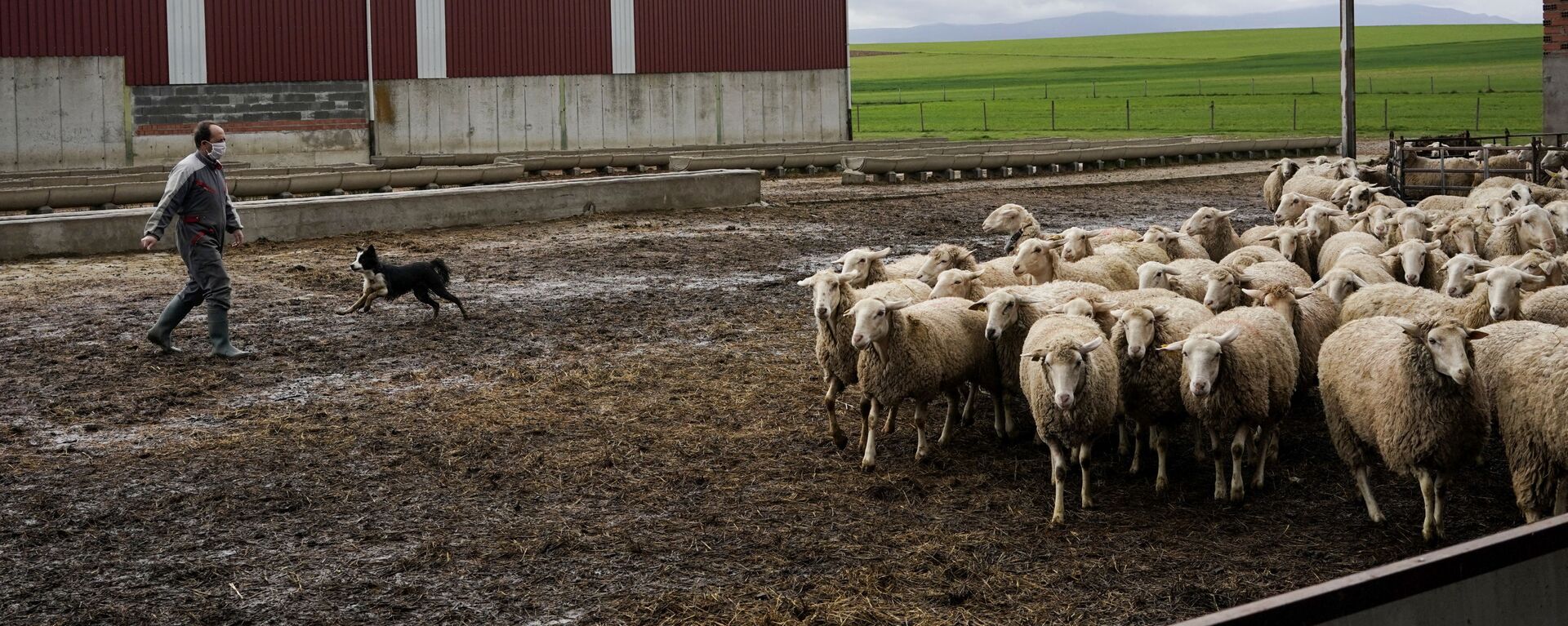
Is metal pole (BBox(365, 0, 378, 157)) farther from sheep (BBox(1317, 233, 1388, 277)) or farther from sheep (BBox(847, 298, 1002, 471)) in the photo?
sheep (BBox(847, 298, 1002, 471))

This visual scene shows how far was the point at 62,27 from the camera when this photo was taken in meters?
30.7

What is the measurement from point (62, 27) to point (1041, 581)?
30.1 m

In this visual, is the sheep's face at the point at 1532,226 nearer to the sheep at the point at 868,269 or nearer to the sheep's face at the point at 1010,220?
the sheep's face at the point at 1010,220

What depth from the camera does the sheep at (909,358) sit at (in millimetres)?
9188

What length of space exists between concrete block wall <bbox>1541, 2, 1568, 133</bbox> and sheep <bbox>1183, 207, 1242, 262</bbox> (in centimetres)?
1440

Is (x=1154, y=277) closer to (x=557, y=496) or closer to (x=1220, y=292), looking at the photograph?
(x=1220, y=292)

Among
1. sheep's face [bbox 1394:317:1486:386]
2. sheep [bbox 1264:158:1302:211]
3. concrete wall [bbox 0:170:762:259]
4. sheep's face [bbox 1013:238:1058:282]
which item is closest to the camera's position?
sheep's face [bbox 1394:317:1486:386]

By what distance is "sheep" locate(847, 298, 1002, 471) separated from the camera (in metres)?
9.19

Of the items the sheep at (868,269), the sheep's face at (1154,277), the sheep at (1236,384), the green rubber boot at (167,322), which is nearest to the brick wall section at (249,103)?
the green rubber boot at (167,322)

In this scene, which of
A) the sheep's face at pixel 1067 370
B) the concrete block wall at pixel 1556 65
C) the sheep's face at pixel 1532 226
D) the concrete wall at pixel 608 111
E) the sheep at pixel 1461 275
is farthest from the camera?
the concrete wall at pixel 608 111

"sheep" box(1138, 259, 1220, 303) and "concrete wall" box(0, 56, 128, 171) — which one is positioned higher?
"concrete wall" box(0, 56, 128, 171)

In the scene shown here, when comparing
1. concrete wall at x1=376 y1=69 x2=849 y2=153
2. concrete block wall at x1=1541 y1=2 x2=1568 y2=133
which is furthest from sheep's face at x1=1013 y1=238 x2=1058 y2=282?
concrete wall at x1=376 y1=69 x2=849 y2=153

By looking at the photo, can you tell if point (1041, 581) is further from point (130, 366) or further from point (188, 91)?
point (188, 91)

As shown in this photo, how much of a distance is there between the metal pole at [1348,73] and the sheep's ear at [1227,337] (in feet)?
57.9
